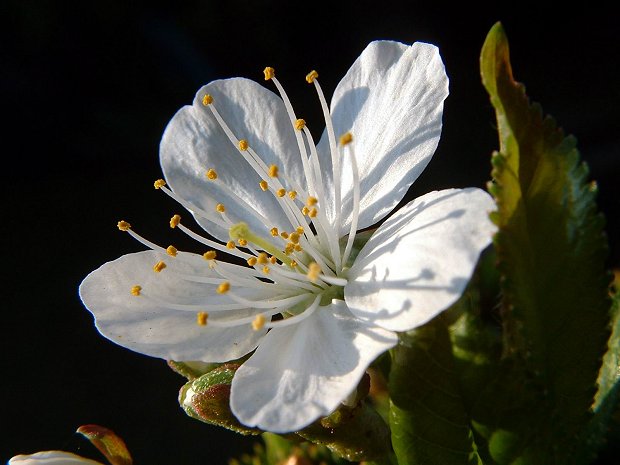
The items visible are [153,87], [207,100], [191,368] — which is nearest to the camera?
[191,368]

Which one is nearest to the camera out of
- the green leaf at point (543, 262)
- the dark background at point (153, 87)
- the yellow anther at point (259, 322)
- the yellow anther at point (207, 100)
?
the green leaf at point (543, 262)

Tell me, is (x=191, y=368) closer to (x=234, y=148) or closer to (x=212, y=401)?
(x=212, y=401)

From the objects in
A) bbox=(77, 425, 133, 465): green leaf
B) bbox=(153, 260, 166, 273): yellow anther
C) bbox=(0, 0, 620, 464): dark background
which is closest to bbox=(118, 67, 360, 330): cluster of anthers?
bbox=(153, 260, 166, 273): yellow anther

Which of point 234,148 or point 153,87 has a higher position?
point 234,148

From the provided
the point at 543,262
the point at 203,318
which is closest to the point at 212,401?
the point at 203,318

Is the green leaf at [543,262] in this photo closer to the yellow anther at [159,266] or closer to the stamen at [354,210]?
the stamen at [354,210]

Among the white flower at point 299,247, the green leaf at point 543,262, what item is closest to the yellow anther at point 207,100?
the white flower at point 299,247
